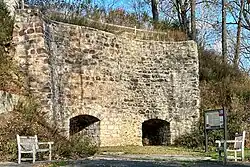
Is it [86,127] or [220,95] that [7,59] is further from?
[220,95]

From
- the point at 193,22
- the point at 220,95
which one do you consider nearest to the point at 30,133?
the point at 220,95

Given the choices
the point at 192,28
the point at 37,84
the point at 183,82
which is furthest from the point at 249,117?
the point at 37,84

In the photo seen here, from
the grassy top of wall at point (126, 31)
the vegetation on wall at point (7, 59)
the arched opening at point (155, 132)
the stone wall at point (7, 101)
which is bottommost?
the arched opening at point (155, 132)

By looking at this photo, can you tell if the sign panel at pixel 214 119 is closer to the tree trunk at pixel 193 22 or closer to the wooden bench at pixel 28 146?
the wooden bench at pixel 28 146

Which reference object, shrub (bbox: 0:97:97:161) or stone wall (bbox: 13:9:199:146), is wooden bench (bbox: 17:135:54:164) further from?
stone wall (bbox: 13:9:199:146)

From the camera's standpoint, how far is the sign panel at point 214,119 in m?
16.6

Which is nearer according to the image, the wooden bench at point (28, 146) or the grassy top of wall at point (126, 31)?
the wooden bench at point (28, 146)

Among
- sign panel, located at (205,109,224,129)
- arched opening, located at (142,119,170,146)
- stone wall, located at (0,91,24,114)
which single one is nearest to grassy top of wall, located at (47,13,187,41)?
arched opening, located at (142,119,170,146)

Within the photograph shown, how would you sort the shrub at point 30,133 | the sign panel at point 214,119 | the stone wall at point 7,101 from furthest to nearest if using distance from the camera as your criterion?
the sign panel at point 214,119 → the stone wall at point 7,101 → the shrub at point 30,133

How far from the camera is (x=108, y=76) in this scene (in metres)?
20.0

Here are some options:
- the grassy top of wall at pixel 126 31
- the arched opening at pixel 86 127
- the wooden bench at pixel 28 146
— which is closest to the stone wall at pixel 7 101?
the wooden bench at pixel 28 146

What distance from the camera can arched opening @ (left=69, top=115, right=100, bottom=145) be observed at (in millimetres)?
19219

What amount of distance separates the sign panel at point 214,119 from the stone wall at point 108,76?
4183 millimetres

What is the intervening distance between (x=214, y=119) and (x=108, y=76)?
5.08 metres
